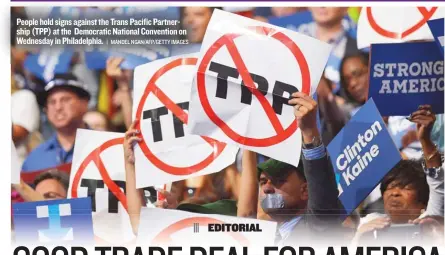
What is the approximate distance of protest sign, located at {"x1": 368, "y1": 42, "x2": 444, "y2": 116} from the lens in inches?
181

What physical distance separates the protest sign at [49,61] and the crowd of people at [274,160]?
0.04m

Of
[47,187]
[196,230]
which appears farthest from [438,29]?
[47,187]

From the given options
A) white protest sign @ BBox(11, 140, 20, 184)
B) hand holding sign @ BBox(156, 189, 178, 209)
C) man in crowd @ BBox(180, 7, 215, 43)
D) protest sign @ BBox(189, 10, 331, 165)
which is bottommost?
hand holding sign @ BBox(156, 189, 178, 209)

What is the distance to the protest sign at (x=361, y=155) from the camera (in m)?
4.57

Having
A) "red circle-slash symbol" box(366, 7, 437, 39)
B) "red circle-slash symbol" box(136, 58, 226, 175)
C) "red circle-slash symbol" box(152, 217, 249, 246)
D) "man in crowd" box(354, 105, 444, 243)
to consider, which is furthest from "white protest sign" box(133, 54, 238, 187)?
"red circle-slash symbol" box(366, 7, 437, 39)

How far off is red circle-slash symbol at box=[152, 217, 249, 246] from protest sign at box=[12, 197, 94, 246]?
0.37 meters

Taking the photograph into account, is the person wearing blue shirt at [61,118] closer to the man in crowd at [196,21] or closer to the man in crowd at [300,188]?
the man in crowd at [196,21]

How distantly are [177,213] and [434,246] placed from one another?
1.43 m

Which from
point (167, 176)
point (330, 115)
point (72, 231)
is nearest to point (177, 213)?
point (167, 176)

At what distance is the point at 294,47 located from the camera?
4555 millimetres

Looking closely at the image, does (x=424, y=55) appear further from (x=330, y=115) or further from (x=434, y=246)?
(x=434, y=246)

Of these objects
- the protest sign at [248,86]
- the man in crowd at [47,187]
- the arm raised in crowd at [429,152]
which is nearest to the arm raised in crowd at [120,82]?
the protest sign at [248,86]

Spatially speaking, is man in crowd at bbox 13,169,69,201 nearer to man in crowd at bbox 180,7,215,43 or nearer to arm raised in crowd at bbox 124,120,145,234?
arm raised in crowd at bbox 124,120,145,234

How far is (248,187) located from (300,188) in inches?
11.1
